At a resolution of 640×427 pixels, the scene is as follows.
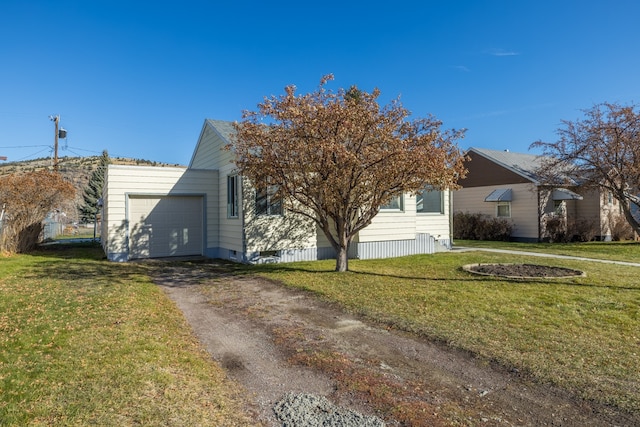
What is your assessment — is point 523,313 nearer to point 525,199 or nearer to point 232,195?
point 232,195

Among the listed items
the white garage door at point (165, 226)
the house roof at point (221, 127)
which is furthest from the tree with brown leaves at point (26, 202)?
the house roof at point (221, 127)

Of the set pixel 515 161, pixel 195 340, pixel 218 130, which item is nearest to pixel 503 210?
pixel 515 161

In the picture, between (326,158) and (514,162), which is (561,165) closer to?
(514,162)

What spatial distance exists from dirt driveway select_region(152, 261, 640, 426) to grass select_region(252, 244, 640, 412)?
0.36 m

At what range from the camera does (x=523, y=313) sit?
21.0ft

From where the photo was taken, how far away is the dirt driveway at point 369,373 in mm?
3326

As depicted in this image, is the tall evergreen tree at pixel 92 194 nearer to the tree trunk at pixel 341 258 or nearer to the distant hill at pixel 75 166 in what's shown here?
the distant hill at pixel 75 166

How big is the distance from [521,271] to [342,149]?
20.1 ft

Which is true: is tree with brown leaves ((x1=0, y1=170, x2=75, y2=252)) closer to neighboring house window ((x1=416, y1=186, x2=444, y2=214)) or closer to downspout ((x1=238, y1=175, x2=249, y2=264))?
downspout ((x1=238, y1=175, x2=249, y2=264))

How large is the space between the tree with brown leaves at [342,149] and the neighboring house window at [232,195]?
3325 millimetres

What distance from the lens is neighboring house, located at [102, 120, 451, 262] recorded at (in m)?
13.0

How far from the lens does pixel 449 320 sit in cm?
607

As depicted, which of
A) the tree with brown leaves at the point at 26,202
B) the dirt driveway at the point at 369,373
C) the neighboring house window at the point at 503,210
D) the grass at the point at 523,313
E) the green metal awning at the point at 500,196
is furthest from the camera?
the neighboring house window at the point at 503,210

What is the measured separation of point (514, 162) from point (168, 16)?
21028 millimetres
